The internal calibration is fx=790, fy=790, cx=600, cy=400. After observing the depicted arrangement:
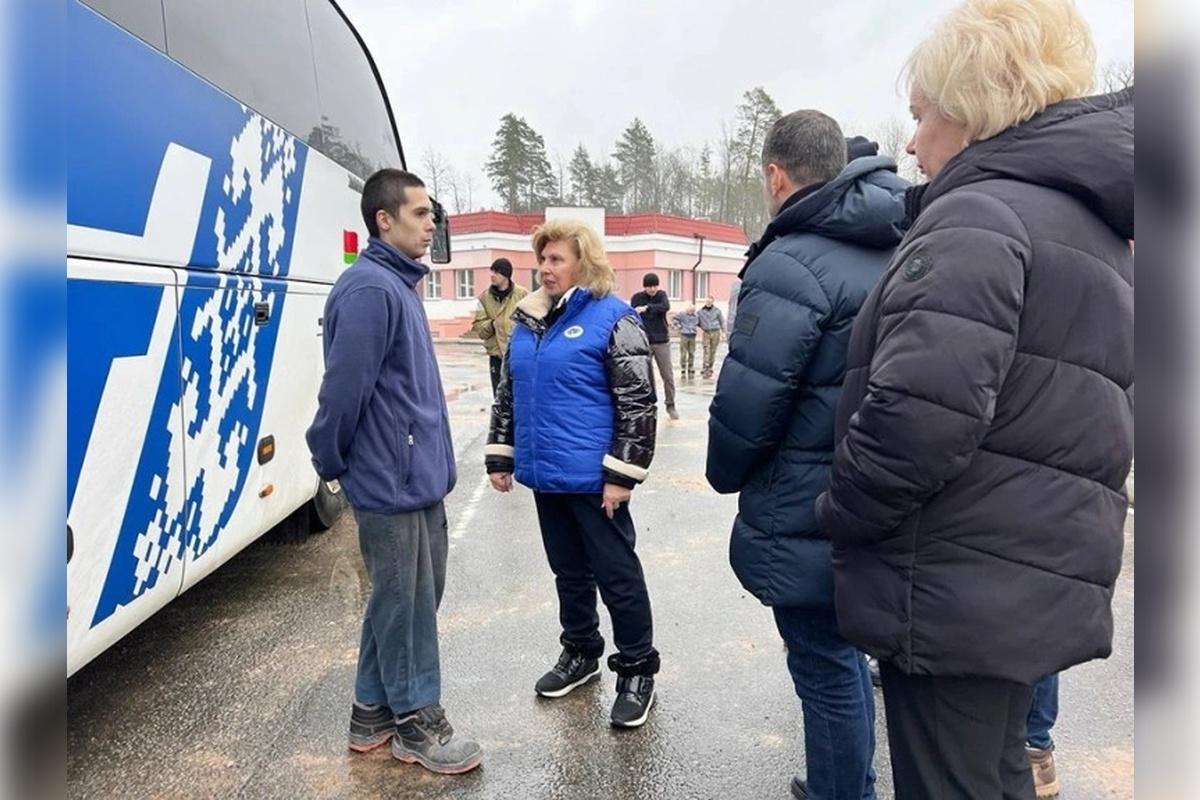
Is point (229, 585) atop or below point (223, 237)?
below

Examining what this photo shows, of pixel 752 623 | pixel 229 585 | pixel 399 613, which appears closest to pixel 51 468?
pixel 399 613

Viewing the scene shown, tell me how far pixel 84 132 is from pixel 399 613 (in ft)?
6.35

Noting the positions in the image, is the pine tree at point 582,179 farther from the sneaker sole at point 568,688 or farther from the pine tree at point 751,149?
the sneaker sole at point 568,688

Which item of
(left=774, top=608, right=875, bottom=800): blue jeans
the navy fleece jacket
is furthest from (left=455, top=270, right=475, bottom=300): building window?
(left=774, top=608, right=875, bottom=800): blue jeans

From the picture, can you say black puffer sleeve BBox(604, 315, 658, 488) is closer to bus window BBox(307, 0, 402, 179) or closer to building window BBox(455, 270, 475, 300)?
bus window BBox(307, 0, 402, 179)

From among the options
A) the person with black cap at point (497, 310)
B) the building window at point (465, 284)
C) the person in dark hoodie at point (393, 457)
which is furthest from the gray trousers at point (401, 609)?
the building window at point (465, 284)

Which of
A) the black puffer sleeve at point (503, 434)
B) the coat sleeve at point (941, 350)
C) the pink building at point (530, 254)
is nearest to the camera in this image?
the coat sleeve at point (941, 350)

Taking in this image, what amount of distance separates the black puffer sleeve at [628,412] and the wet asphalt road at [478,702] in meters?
1.07

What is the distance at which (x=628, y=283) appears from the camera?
37562 mm

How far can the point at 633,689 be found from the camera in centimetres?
327

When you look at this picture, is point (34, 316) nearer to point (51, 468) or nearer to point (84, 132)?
point (51, 468)

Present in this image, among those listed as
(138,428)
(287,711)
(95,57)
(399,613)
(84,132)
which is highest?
(95,57)

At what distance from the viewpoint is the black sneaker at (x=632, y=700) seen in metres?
3.20

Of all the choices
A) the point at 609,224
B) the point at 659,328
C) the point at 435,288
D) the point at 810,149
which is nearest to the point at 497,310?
the point at 659,328
